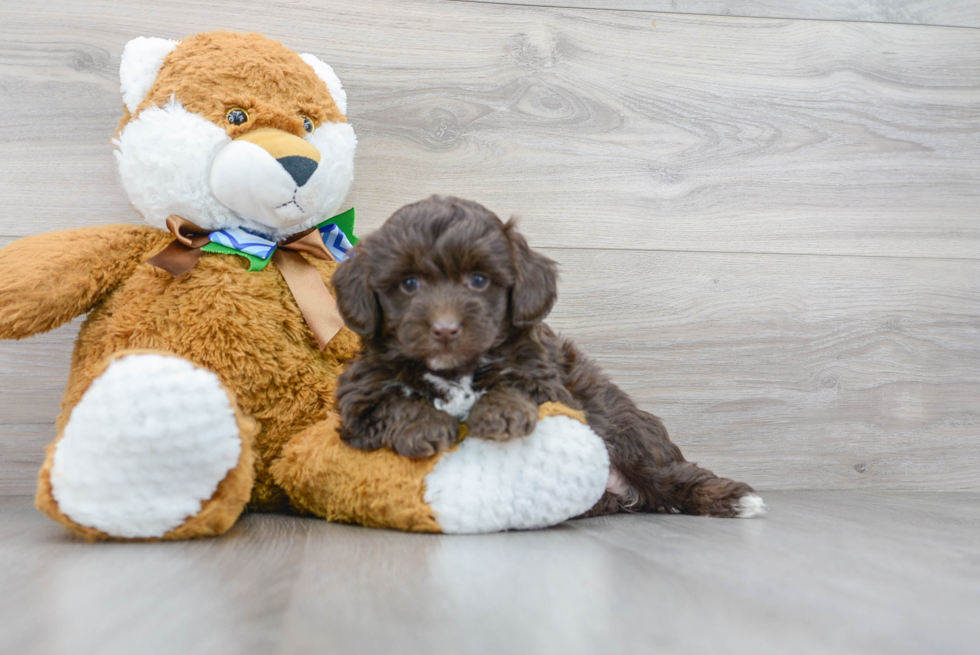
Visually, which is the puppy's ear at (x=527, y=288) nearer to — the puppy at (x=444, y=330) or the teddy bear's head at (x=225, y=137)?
the puppy at (x=444, y=330)

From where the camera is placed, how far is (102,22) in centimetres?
187

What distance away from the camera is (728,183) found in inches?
83.2

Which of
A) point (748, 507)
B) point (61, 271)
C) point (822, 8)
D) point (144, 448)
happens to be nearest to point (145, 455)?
point (144, 448)

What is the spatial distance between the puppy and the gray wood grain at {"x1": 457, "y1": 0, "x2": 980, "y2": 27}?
1.01 metres

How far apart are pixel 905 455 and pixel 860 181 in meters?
0.79

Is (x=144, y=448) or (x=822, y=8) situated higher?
(x=822, y=8)

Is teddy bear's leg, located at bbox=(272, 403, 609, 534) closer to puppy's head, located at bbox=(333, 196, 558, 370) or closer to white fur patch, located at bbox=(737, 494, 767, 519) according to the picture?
puppy's head, located at bbox=(333, 196, 558, 370)

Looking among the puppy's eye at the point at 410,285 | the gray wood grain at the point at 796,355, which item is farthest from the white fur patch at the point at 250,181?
the gray wood grain at the point at 796,355

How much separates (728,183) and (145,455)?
164 centimetres

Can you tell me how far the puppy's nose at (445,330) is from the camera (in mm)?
1235

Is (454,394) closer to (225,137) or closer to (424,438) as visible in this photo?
(424,438)

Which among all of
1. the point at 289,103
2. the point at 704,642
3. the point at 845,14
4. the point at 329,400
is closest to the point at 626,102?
the point at 845,14

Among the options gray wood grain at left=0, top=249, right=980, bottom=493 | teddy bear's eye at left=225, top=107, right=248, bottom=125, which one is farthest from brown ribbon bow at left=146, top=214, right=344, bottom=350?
gray wood grain at left=0, top=249, right=980, bottom=493

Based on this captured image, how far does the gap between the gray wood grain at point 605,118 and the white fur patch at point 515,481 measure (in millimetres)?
864
